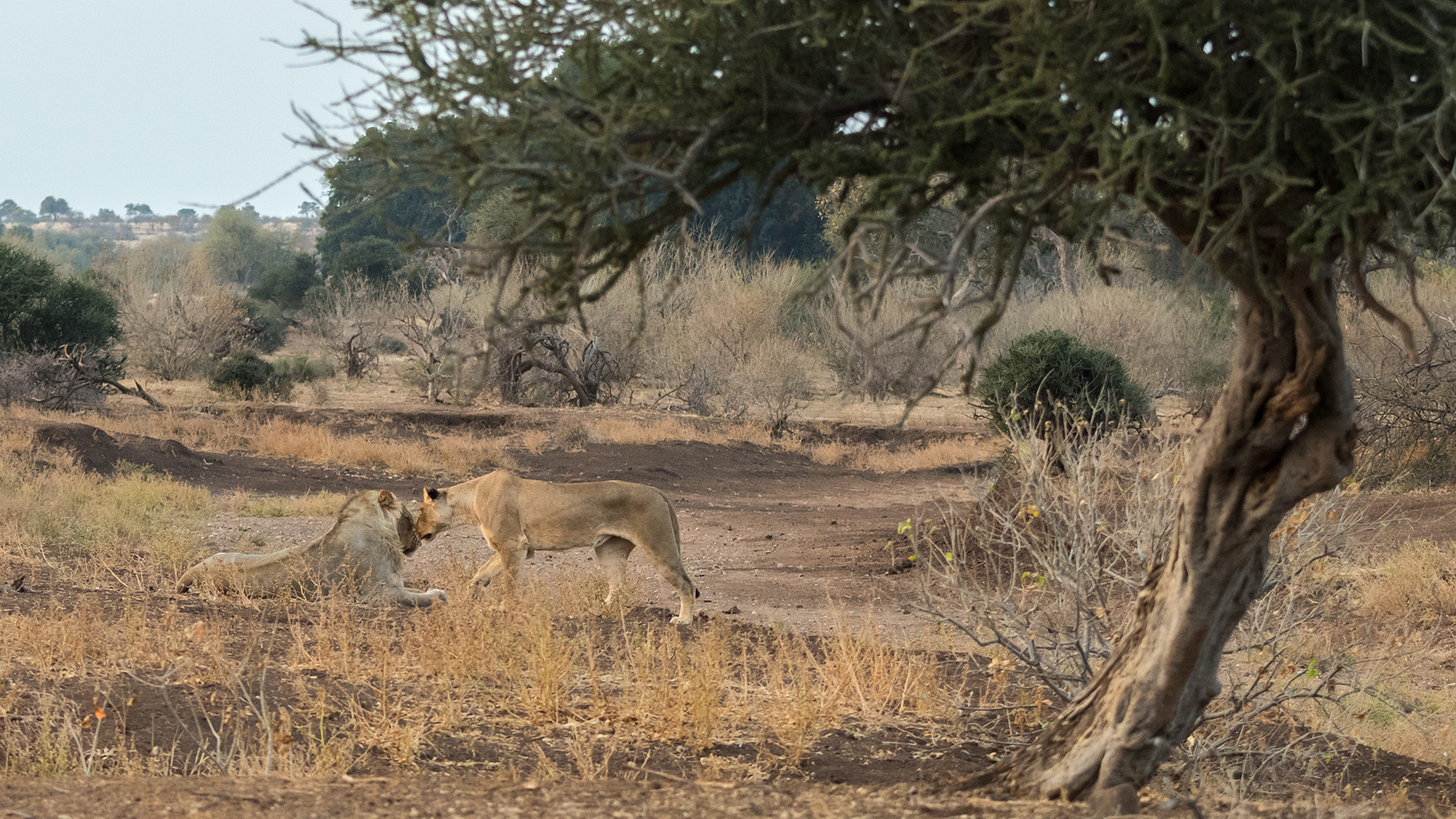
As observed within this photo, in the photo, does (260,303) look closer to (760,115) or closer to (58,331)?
(58,331)

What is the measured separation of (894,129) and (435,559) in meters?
10.2

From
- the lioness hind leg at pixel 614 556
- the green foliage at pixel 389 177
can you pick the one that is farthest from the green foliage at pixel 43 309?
the green foliage at pixel 389 177

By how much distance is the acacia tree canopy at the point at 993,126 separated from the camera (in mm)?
2895

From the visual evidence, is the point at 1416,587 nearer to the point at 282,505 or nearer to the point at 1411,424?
the point at 1411,424

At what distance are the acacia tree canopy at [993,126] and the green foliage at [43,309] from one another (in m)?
28.3

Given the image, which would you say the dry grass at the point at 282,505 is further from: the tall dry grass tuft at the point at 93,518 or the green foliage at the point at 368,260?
the green foliage at the point at 368,260

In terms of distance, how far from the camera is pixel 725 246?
145 feet

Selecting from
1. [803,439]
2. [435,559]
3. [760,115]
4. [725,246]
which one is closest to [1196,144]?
[760,115]

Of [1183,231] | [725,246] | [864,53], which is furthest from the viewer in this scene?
[725,246]

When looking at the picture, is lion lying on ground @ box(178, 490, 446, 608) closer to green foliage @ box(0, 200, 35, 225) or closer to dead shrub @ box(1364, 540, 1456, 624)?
dead shrub @ box(1364, 540, 1456, 624)

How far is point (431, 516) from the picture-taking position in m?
9.61

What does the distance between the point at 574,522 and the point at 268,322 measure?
1656 inches

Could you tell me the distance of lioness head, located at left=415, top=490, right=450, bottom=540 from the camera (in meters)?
9.61

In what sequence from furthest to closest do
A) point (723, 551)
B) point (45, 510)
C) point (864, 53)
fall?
point (723, 551) → point (45, 510) → point (864, 53)
